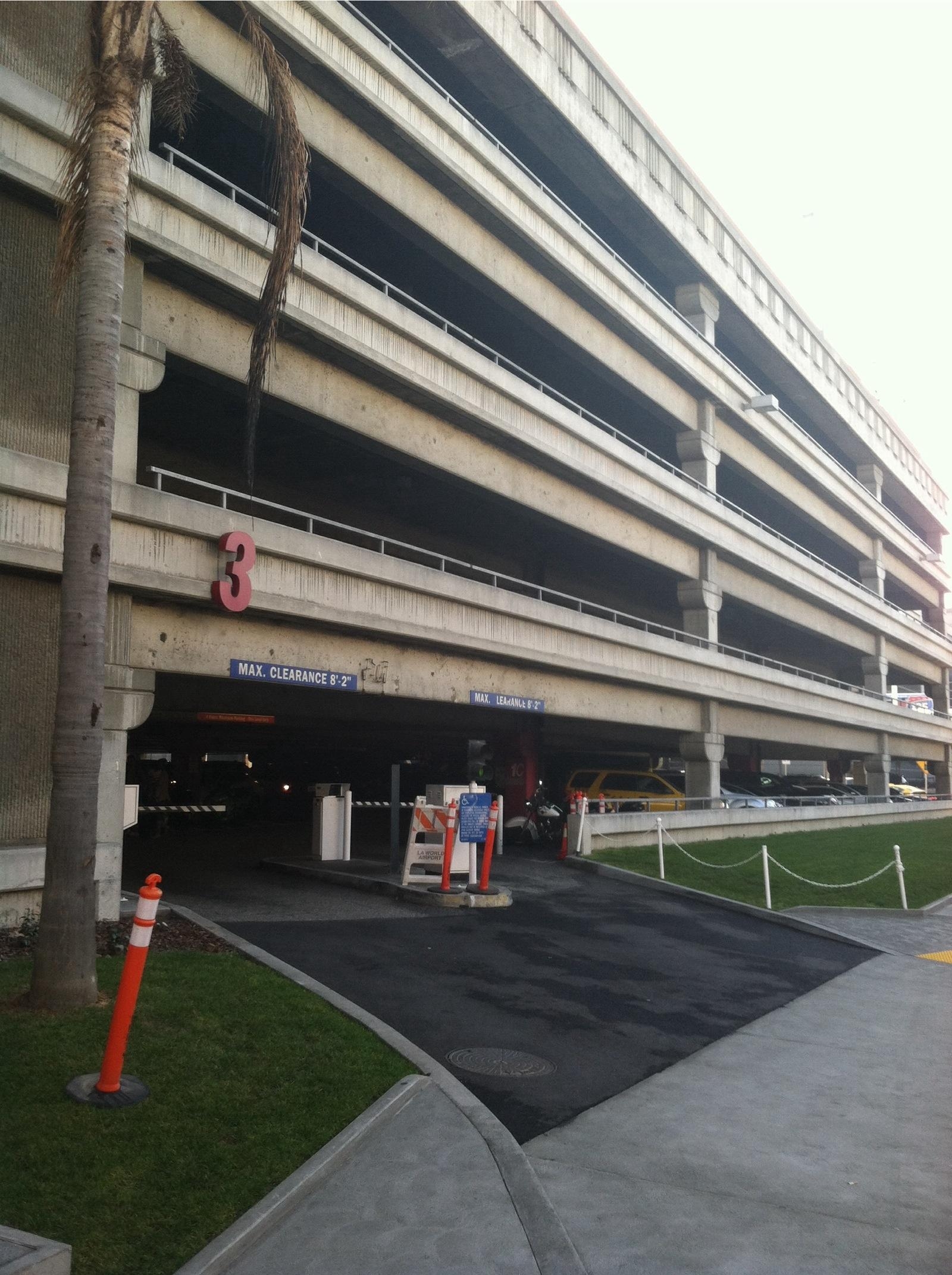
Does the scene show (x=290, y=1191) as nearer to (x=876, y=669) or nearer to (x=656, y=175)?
(x=656, y=175)

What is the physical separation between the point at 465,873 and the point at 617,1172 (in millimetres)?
11564

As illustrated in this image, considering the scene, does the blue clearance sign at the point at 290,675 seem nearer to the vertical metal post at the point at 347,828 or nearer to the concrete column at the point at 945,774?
the vertical metal post at the point at 347,828

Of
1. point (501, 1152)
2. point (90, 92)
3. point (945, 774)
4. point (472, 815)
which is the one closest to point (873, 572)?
point (945, 774)

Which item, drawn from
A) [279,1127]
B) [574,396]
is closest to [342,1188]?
[279,1127]

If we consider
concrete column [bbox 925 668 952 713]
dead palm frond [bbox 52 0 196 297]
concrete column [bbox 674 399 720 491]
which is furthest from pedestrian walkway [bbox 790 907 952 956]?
concrete column [bbox 925 668 952 713]

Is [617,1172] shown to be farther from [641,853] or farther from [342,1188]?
[641,853]

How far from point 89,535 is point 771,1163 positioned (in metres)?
6.63

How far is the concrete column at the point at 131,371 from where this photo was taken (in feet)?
44.8

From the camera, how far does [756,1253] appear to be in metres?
5.06

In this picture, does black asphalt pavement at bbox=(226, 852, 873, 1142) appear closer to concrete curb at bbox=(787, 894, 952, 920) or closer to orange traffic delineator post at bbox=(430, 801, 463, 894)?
orange traffic delineator post at bbox=(430, 801, 463, 894)

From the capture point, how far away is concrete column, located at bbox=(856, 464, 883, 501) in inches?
2058

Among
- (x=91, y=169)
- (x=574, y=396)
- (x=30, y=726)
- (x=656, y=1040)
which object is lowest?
(x=656, y=1040)

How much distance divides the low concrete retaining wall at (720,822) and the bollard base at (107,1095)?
1588cm

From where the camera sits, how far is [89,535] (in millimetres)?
8359
